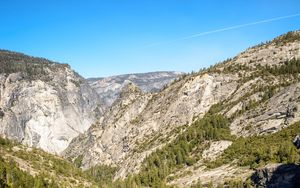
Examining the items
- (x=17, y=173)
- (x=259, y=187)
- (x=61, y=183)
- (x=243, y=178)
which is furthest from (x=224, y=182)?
(x=17, y=173)

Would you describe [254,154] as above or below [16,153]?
below

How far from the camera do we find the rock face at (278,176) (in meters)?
140

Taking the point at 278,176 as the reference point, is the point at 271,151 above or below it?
above

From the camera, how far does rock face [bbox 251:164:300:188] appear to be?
140 metres

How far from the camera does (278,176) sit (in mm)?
145500

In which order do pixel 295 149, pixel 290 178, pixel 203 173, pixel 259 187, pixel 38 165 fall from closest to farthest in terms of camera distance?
1. pixel 290 178
2. pixel 259 187
3. pixel 295 149
4. pixel 38 165
5. pixel 203 173

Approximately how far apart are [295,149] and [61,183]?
3387 inches

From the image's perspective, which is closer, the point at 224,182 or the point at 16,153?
the point at 224,182

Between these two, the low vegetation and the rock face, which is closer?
the rock face

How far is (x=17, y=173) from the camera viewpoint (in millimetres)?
153250

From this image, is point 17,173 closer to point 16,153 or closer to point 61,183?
point 61,183

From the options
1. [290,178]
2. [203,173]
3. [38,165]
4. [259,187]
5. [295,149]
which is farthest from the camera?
[203,173]

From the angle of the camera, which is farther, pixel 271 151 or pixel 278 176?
pixel 271 151

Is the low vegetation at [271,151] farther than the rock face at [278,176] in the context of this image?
Yes
